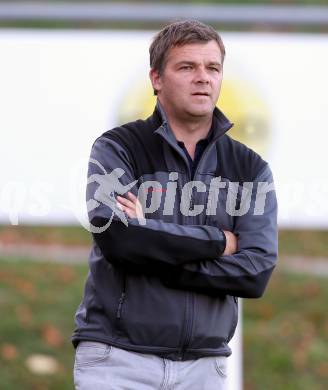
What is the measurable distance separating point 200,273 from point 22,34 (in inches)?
104

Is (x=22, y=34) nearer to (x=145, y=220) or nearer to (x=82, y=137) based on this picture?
(x=82, y=137)

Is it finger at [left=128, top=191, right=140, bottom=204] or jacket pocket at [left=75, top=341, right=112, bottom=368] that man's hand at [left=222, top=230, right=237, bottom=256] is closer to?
finger at [left=128, top=191, right=140, bottom=204]

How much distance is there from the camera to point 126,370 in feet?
14.2

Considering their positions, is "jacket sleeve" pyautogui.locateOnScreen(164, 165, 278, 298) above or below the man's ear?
below

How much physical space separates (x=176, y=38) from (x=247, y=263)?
34.6 inches

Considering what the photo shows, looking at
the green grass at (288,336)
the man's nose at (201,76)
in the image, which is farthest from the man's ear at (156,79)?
the green grass at (288,336)


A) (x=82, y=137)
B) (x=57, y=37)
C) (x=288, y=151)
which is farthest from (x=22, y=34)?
(x=288, y=151)

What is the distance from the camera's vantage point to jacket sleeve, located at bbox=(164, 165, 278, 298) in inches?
171

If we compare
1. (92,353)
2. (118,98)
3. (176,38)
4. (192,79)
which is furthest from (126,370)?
(118,98)

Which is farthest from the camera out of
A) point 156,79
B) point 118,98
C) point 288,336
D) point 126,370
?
point 288,336

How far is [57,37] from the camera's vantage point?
260 inches

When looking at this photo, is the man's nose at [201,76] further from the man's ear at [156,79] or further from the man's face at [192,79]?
the man's ear at [156,79]

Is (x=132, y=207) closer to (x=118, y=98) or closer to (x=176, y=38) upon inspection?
(x=176, y=38)

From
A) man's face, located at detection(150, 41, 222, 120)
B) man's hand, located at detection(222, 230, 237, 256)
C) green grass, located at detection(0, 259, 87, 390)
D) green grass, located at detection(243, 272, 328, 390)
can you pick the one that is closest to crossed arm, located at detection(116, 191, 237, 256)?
man's hand, located at detection(222, 230, 237, 256)
